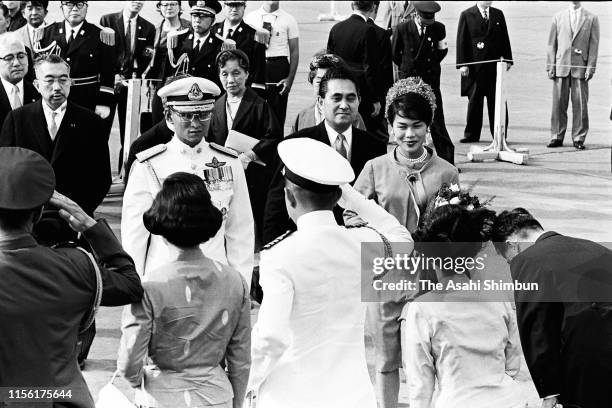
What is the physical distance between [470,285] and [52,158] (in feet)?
11.2

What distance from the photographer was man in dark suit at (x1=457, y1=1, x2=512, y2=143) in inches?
567

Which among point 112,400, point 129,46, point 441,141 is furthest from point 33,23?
point 112,400

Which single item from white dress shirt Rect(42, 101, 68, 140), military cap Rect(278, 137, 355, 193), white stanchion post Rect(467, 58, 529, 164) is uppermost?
military cap Rect(278, 137, 355, 193)

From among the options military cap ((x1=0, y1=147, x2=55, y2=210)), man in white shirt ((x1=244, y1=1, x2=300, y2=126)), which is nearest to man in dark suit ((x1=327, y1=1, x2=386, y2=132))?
man in white shirt ((x1=244, y1=1, x2=300, y2=126))

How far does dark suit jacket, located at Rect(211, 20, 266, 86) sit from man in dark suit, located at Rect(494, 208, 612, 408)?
712 cm

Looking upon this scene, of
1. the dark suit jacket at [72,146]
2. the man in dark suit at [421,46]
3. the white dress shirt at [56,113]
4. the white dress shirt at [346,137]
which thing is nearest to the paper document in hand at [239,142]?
the dark suit jacket at [72,146]

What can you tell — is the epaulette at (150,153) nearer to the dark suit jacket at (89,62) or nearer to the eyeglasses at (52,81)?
the eyeglasses at (52,81)

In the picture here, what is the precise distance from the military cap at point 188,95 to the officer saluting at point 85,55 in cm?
546

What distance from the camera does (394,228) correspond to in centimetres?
480

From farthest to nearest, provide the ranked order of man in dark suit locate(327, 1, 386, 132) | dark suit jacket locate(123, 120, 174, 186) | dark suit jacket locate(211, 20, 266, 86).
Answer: dark suit jacket locate(211, 20, 266, 86) < man in dark suit locate(327, 1, 386, 132) < dark suit jacket locate(123, 120, 174, 186)

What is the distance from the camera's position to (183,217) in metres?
4.50

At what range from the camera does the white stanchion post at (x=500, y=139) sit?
537 inches

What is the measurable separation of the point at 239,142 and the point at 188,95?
2.24 meters

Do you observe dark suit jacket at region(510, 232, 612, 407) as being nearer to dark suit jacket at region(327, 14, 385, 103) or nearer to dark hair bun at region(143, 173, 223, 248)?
dark hair bun at region(143, 173, 223, 248)
